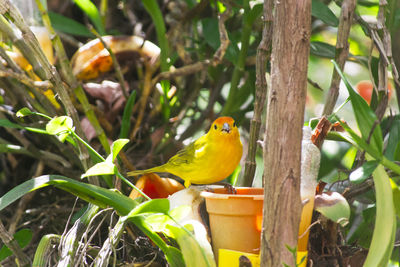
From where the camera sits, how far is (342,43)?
2.38 feet

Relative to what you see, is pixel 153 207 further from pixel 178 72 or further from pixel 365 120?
pixel 178 72

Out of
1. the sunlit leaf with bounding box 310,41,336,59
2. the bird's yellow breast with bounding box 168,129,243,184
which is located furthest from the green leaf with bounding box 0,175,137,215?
the sunlit leaf with bounding box 310,41,336,59

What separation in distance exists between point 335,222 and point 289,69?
0.61 feet

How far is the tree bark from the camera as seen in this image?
520mm

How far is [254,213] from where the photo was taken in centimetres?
60

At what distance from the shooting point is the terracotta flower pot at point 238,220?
599 millimetres

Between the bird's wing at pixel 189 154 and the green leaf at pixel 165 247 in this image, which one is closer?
the green leaf at pixel 165 247

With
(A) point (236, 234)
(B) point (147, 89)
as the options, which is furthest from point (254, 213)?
(B) point (147, 89)

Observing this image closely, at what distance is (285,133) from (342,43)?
10.6 inches

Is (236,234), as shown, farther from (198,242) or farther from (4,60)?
(4,60)

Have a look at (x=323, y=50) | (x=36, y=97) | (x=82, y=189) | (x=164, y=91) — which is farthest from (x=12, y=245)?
(x=323, y=50)

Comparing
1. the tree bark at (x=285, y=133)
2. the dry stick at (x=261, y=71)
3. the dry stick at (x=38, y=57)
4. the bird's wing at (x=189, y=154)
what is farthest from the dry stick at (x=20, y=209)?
the tree bark at (x=285, y=133)

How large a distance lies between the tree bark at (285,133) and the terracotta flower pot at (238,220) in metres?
0.07

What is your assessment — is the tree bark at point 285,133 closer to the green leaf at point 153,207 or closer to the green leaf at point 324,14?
the green leaf at point 153,207
